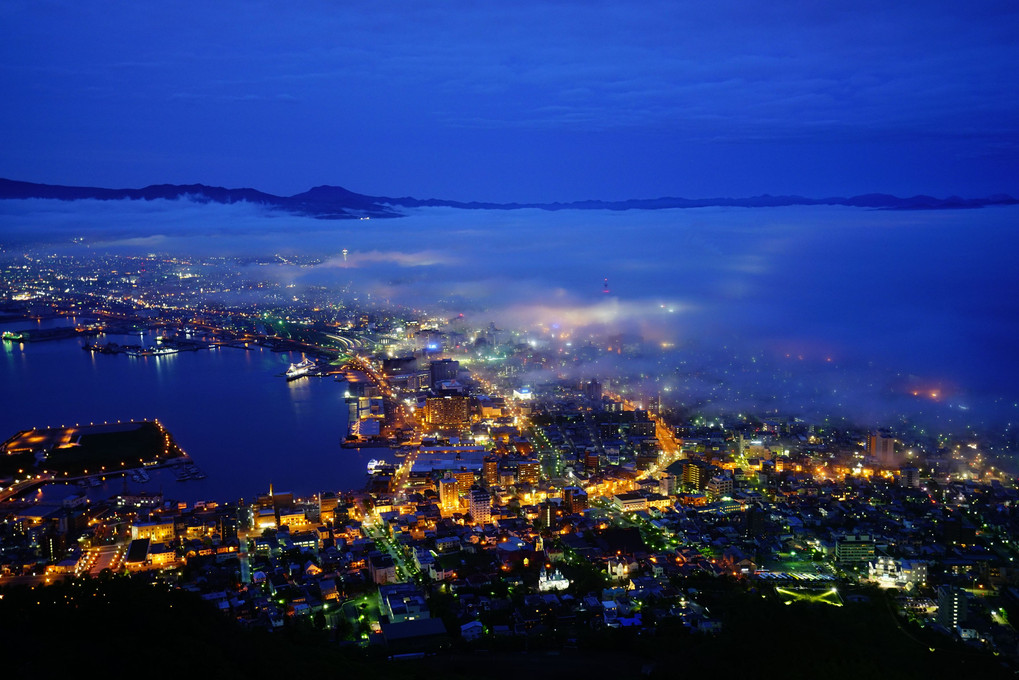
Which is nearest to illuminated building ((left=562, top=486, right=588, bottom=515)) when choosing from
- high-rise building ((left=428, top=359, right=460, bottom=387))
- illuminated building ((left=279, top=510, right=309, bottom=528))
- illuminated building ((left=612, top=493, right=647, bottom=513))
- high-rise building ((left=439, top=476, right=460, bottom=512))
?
illuminated building ((left=612, top=493, right=647, bottom=513))

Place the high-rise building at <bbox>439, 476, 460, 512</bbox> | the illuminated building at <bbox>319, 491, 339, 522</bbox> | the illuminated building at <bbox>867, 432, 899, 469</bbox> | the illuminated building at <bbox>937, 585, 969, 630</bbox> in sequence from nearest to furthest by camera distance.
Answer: the illuminated building at <bbox>937, 585, 969, 630</bbox>, the illuminated building at <bbox>319, 491, 339, 522</bbox>, the high-rise building at <bbox>439, 476, 460, 512</bbox>, the illuminated building at <bbox>867, 432, 899, 469</bbox>

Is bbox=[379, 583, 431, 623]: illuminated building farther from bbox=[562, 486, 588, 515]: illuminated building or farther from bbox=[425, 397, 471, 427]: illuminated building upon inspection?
bbox=[425, 397, 471, 427]: illuminated building

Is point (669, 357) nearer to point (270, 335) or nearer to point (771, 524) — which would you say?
point (771, 524)

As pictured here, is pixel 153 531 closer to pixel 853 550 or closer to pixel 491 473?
pixel 491 473

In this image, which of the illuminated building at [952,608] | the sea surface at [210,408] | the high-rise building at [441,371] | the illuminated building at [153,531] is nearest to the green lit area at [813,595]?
the illuminated building at [952,608]

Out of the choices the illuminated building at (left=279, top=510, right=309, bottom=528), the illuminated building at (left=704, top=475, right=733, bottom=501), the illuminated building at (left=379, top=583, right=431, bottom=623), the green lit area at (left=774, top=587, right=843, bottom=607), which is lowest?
the illuminated building at (left=704, top=475, right=733, bottom=501)

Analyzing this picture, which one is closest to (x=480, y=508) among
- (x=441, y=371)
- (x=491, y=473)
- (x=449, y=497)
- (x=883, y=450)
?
(x=449, y=497)

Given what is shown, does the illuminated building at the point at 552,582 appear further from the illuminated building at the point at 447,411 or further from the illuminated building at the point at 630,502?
the illuminated building at the point at 447,411

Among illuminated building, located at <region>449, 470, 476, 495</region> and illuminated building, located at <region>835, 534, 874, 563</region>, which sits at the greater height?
illuminated building, located at <region>835, 534, 874, 563</region>

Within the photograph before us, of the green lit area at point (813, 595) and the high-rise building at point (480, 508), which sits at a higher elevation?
the green lit area at point (813, 595)
